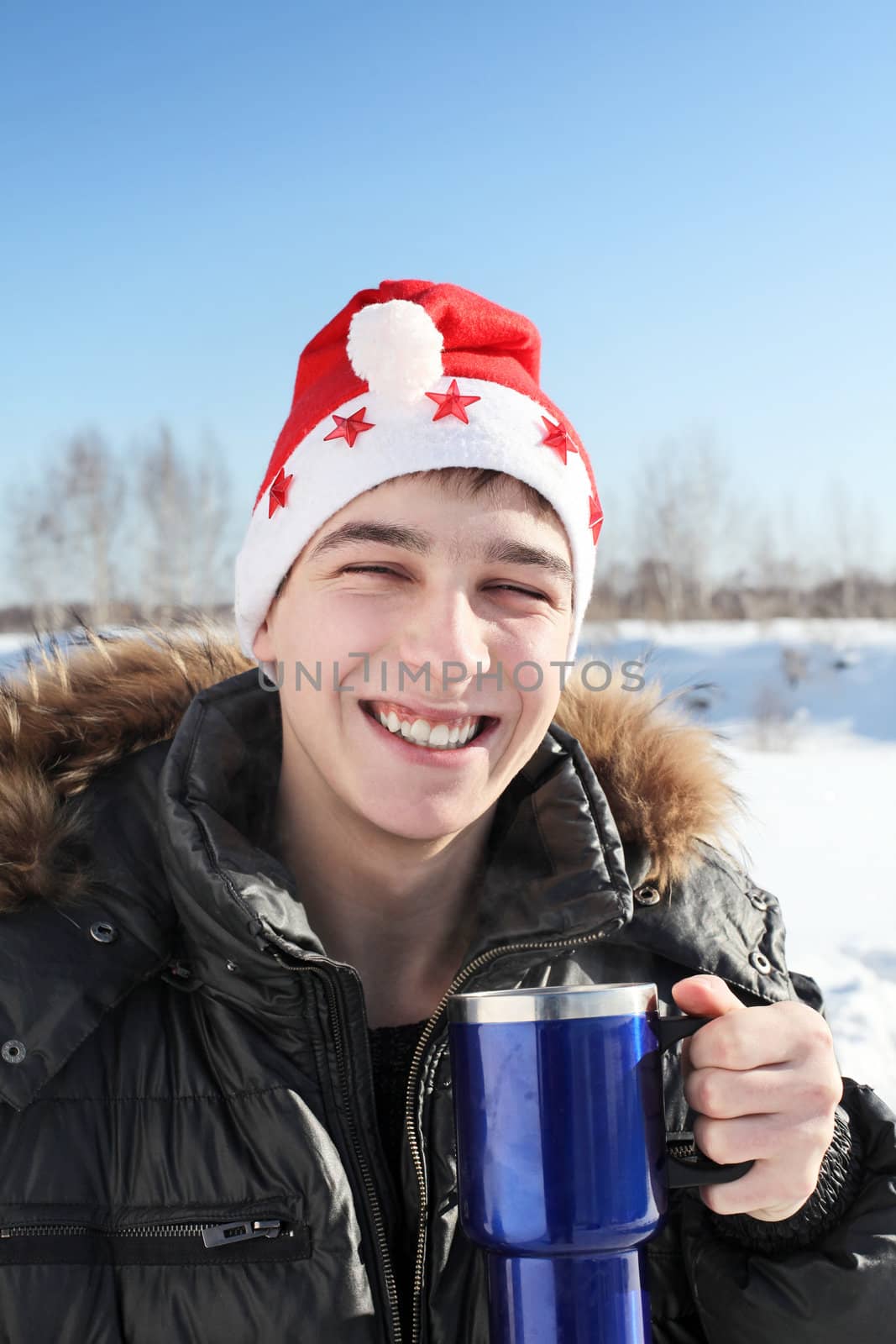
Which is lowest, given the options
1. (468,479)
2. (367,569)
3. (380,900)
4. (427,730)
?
(380,900)

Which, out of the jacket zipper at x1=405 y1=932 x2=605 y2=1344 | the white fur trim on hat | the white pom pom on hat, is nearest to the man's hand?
the jacket zipper at x1=405 y1=932 x2=605 y2=1344

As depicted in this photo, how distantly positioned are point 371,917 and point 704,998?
29.6 inches

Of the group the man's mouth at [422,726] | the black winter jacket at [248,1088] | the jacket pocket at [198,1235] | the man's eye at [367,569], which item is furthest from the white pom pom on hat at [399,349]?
the jacket pocket at [198,1235]

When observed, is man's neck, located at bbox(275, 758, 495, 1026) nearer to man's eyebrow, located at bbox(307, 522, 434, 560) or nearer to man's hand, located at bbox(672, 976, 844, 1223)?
man's eyebrow, located at bbox(307, 522, 434, 560)

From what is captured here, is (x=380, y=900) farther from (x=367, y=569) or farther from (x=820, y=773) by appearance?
(x=820, y=773)

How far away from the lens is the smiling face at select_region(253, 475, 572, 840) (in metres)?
1.59

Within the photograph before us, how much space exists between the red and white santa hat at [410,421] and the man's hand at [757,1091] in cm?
78

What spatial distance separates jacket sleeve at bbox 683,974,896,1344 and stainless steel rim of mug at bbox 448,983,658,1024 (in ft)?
2.19

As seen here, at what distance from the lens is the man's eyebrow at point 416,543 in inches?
64.0

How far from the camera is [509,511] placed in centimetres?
169

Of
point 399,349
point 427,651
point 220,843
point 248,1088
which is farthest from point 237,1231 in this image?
point 399,349

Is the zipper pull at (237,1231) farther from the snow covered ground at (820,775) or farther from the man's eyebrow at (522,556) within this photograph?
the snow covered ground at (820,775)

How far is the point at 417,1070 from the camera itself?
154cm

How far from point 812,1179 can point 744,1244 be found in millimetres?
295
